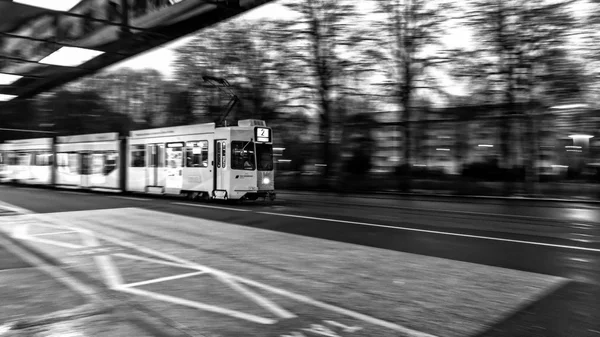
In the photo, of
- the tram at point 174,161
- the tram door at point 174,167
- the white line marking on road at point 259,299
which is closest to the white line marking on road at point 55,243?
the white line marking on road at point 259,299

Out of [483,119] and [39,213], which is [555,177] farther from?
[39,213]

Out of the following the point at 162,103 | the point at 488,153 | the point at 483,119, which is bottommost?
the point at 488,153

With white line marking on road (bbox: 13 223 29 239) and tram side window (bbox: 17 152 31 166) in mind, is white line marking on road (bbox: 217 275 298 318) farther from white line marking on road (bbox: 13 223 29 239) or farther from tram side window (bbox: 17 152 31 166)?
tram side window (bbox: 17 152 31 166)

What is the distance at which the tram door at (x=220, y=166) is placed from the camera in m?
17.4

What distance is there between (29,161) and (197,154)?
18.2 meters

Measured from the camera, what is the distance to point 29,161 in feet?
101

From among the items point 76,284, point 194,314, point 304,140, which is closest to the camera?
point 194,314

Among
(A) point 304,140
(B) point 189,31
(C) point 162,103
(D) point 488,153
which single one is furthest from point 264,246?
(C) point 162,103

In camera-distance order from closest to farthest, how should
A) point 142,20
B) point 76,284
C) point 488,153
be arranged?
1. point 76,284
2. point 142,20
3. point 488,153

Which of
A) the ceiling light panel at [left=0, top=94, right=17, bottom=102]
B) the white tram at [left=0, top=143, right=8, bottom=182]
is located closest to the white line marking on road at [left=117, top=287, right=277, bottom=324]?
the ceiling light panel at [left=0, top=94, right=17, bottom=102]

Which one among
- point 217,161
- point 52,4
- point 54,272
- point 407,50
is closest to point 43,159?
point 217,161

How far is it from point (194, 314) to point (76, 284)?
207 cm

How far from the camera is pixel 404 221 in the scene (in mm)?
12891

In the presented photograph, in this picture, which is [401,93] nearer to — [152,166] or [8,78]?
[152,166]
